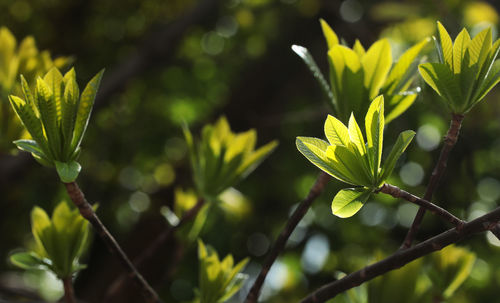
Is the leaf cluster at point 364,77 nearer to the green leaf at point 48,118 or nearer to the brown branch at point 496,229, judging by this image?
the brown branch at point 496,229

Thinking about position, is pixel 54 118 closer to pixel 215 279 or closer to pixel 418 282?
pixel 215 279

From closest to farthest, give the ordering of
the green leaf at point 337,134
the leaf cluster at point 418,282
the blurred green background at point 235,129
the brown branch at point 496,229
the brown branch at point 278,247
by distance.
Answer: the brown branch at point 496,229 < the green leaf at point 337,134 < the brown branch at point 278,247 < the leaf cluster at point 418,282 < the blurred green background at point 235,129

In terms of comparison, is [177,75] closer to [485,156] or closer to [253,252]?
[253,252]

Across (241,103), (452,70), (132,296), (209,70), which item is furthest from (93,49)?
(452,70)

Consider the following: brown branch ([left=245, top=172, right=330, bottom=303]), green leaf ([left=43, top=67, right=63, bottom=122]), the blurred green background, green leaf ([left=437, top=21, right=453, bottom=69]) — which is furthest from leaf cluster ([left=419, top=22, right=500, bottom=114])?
the blurred green background

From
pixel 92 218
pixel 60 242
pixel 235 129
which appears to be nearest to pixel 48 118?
pixel 92 218

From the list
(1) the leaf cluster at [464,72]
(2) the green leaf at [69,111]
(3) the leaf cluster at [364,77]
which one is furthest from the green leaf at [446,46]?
(2) the green leaf at [69,111]
